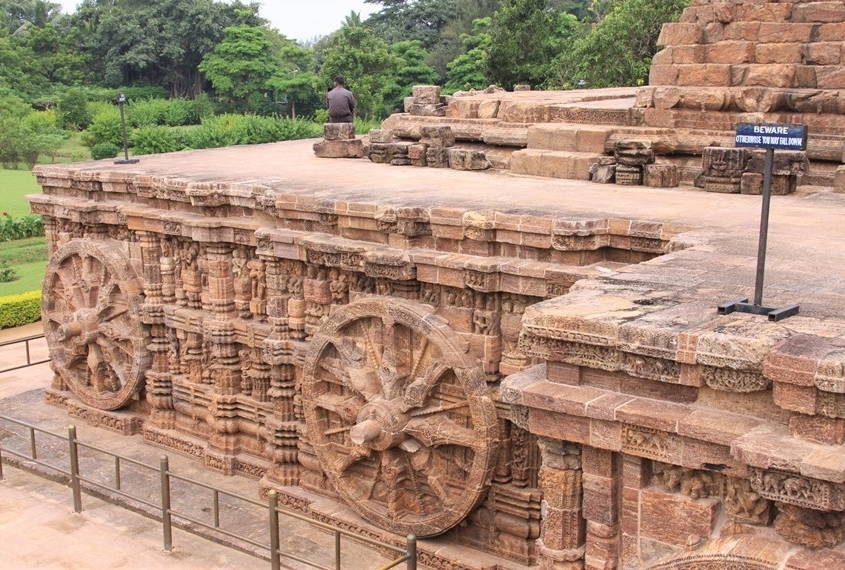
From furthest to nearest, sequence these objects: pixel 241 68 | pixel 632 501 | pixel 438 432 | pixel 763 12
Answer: pixel 241 68 < pixel 763 12 < pixel 438 432 < pixel 632 501

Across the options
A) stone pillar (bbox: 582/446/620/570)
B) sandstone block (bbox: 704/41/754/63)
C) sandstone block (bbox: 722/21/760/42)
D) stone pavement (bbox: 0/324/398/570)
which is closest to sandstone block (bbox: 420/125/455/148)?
sandstone block (bbox: 704/41/754/63)

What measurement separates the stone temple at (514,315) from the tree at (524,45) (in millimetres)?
15981

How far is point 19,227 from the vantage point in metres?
21.3

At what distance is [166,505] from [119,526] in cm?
96

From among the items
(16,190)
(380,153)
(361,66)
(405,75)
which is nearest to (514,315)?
(380,153)

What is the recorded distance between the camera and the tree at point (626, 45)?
26.3 metres

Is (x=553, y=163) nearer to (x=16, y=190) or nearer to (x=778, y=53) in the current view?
(x=778, y=53)

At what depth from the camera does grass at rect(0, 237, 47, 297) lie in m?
19.0

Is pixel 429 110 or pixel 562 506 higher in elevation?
pixel 429 110

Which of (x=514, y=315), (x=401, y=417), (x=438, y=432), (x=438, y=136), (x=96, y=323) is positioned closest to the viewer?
(x=514, y=315)

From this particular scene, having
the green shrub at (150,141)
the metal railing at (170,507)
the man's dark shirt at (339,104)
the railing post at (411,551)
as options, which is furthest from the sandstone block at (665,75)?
the green shrub at (150,141)

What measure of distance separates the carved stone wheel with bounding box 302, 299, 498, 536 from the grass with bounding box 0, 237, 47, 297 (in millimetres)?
11554

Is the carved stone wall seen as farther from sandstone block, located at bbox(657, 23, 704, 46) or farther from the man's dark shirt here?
sandstone block, located at bbox(657, 23, 704, 46)

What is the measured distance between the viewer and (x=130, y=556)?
9.02m
